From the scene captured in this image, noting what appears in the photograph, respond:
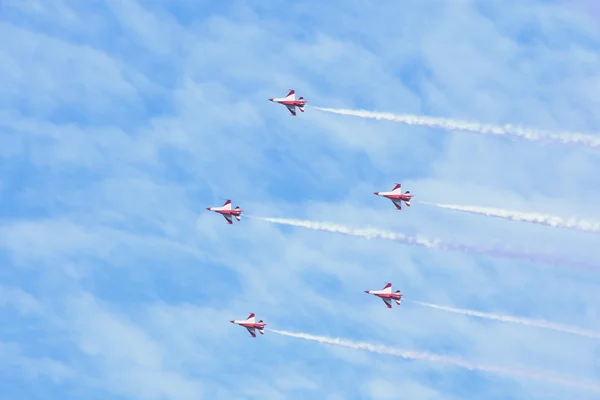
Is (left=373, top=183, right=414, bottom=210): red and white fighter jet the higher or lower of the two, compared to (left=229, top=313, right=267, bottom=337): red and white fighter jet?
higher

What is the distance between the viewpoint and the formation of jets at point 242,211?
140750 millimetres

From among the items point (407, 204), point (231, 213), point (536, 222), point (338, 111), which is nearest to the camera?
point (536, 222)

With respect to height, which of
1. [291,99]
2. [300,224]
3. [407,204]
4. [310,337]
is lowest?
[310,337]

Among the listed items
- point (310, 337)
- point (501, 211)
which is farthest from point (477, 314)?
point (310, 337)

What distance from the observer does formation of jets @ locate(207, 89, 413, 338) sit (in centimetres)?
14075

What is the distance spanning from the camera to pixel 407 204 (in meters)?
141

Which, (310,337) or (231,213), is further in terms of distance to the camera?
(231,213)

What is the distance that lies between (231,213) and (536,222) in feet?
158

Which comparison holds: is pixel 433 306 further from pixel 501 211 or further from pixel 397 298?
pixel 397 298

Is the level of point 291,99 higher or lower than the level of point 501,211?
higher

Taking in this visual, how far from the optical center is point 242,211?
496 ft

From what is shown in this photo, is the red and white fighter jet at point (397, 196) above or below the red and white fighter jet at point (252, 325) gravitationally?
above

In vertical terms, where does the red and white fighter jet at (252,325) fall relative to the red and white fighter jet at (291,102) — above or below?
below

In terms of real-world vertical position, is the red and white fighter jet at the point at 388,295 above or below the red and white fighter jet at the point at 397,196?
below
